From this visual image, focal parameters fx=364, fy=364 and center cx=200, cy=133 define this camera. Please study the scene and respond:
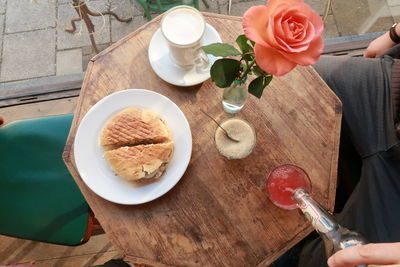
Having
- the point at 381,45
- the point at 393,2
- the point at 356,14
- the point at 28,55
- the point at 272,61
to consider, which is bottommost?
the point at 28,55

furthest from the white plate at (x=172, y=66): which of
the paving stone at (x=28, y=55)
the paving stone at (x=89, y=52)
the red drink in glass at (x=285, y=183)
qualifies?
the paving stone at (x=28, y=55)

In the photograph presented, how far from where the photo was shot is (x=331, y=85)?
1.74m

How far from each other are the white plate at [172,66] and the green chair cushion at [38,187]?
605 millimetres

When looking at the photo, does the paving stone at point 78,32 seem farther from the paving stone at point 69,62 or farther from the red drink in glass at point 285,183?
the red drink in glass at point 285,183

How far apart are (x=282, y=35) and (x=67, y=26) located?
224 centimetres

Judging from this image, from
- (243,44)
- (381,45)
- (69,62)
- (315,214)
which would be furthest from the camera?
(69,62)

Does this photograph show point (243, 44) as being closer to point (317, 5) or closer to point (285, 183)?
point (285, 183)

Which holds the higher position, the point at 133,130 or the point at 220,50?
the point at 220,50

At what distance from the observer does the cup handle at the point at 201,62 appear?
56.0 inches

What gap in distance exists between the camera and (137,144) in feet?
4.59

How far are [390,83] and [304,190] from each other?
66 centimetres

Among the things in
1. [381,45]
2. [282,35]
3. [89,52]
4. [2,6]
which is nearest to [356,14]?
[381,45]

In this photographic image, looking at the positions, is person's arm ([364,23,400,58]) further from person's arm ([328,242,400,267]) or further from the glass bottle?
person's arm ([328,242,400,267])

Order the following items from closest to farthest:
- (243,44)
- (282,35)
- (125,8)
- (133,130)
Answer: (282,35) → (243,44) → (133,130) → (125,8)
